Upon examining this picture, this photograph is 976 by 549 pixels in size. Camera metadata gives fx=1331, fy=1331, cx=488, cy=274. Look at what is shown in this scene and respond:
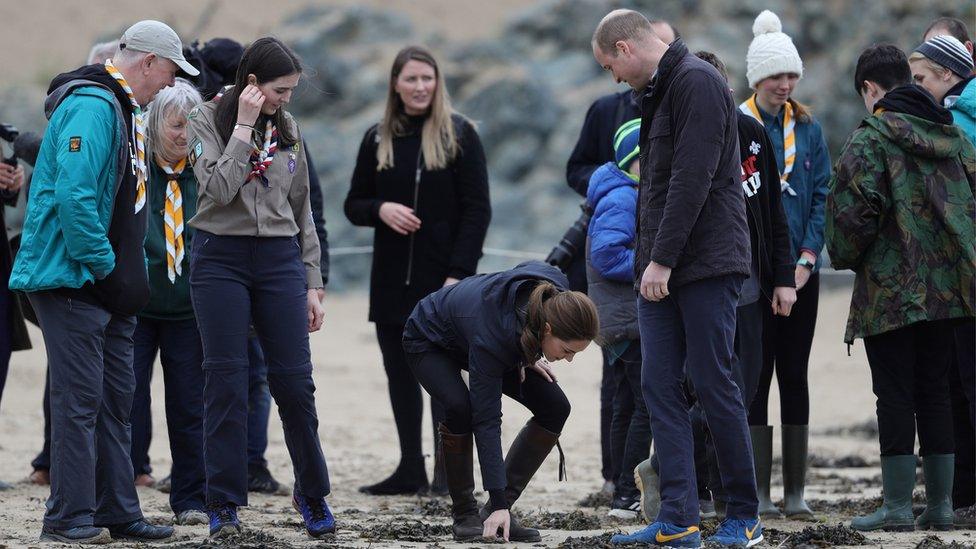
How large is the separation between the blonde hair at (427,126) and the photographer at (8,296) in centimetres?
173

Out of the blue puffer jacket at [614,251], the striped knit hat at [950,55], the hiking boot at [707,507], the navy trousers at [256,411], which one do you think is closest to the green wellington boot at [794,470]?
the hiking boot at [707,507]

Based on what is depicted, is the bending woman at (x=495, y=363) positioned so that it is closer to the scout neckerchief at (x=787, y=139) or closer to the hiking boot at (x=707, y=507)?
the hiking boot at (x=707, y=507)

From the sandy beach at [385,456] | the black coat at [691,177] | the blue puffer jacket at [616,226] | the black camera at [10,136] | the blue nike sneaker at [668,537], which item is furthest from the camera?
the black camera at [10,136]

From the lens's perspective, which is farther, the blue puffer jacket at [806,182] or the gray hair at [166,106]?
the blue puffer jacket at [806,182]

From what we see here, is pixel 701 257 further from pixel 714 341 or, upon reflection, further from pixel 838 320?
pixel 838 320

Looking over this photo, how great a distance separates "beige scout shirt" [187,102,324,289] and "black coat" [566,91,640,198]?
191 cm

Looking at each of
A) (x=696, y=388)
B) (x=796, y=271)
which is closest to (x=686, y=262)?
(x=696, y=388)

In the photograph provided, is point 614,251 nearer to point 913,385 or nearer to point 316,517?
point 913,385

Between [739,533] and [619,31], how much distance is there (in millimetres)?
1743

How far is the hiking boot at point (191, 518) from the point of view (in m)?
5.29

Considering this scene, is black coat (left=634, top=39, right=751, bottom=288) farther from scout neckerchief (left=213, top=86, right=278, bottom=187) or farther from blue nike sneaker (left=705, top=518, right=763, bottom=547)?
scout neckerchief (left=213, top=86, right=278, bottom=187)

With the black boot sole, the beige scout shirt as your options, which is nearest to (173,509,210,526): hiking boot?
the black boot sole

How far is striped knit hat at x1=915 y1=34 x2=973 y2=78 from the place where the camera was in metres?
5.44

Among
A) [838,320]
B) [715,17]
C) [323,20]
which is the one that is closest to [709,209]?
[838,320]
